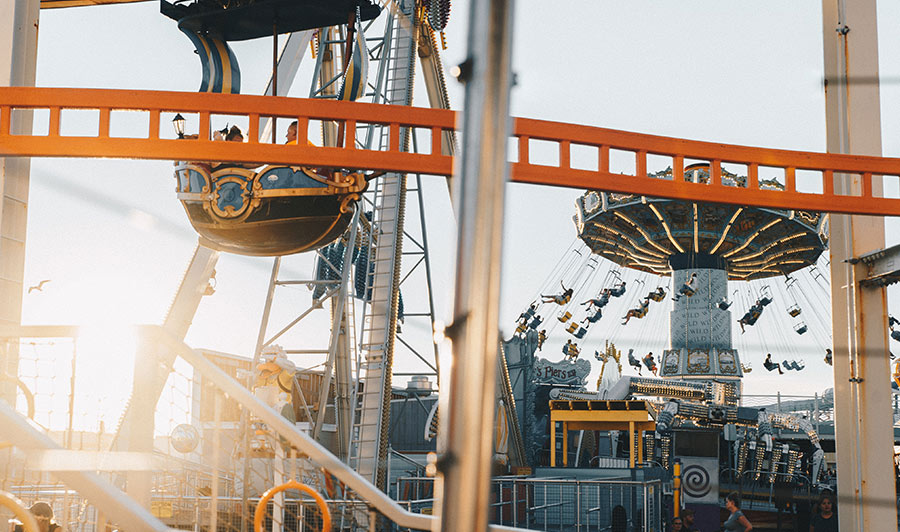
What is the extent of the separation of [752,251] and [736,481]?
455 inches

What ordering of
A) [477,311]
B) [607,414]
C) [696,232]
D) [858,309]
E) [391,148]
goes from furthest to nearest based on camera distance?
1. [696,232]
2. [607,414]
3. [858,309]
4. [391,148]
5. [477,311]

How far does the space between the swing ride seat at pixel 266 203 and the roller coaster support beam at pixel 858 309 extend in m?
2.85

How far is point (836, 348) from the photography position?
14.5ft

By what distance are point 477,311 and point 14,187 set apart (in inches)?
167

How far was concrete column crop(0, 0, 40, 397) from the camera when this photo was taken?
4.22 metres

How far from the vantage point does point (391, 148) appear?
3.87 meters

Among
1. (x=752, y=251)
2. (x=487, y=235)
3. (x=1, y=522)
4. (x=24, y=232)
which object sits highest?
(x=752, y=251)

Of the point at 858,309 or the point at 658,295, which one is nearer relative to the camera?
the point at 858,309

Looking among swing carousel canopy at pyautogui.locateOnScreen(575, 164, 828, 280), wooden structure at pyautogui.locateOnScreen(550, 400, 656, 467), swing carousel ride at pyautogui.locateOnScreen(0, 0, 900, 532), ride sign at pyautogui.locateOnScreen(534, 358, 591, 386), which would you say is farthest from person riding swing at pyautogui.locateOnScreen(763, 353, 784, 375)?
wooden structure at pyautogui.locateOnScreen(550, 400, 656, 467)

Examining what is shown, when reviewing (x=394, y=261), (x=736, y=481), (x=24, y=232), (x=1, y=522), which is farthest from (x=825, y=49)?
(x=736, y=481)

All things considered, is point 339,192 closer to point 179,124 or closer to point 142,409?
point 179,124

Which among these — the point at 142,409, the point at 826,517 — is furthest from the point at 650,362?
the point at 142,409

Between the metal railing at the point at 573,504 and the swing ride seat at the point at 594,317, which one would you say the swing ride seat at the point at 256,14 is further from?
the swing ride seat at the point at 594,317

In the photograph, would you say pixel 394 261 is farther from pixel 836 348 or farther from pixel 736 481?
pixel 736 481
